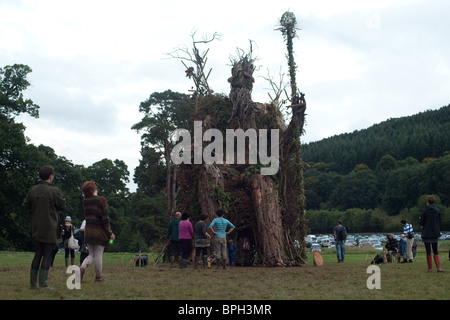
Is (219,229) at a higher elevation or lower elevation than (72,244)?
higher

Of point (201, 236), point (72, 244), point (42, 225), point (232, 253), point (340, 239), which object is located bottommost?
point (232, 253)

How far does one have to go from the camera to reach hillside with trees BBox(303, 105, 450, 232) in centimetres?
10694

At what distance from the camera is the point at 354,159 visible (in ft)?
503

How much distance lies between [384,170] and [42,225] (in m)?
136

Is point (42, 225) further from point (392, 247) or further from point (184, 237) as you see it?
point (392, 247)

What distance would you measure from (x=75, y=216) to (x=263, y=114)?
35935mm

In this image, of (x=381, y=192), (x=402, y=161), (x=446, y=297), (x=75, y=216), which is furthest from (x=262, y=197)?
(x=402, y=161)

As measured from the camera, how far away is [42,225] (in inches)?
343

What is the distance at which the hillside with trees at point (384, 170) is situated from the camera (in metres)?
107

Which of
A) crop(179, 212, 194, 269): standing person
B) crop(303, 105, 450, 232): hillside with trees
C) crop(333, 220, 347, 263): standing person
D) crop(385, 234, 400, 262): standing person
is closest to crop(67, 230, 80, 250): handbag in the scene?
crop(179, 212, 194, 269): standing person

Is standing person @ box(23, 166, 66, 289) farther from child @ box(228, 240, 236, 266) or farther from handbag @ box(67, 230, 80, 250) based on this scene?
child @ box(228, 240, 236, 266)

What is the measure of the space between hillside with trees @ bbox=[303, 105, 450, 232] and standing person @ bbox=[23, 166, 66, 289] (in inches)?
3404

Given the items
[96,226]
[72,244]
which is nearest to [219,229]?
[72,244]
